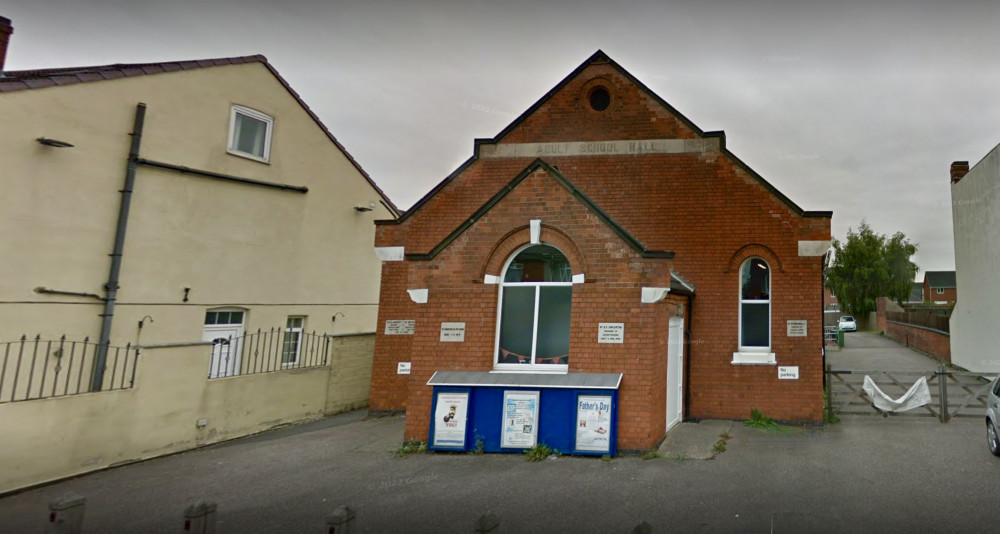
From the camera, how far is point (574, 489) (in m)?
7.05

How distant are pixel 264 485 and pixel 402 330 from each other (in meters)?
5.46

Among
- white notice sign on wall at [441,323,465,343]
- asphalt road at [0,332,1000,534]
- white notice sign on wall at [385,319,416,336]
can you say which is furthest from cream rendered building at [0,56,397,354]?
white notice sign on wall at [441,323,465,343]

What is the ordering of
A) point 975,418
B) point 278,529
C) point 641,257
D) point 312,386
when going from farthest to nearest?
point 312,386 → point 975,418 → point 641,257 → point 278,529

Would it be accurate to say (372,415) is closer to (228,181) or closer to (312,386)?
(312,386)

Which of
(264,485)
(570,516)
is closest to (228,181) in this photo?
(264,485)

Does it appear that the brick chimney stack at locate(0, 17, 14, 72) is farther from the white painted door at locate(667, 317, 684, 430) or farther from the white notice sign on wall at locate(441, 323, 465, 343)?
the white painted door at locate(667, 317, 684, 430)

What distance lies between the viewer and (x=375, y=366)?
1287 cm

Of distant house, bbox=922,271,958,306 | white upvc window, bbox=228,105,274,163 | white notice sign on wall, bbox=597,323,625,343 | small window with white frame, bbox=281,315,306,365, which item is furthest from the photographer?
distant house, bbox=922,271,958,306

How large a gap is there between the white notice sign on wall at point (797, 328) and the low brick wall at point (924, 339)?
16760 millimetres

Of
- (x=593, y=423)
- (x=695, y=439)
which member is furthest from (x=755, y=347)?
(x=593, y=423)

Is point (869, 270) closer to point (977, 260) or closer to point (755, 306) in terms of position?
point (977, 260)

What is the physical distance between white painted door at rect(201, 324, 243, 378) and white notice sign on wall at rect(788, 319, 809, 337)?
1290cm

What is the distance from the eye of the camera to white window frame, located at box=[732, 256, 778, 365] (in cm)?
1111

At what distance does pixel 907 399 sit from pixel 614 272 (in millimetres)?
7663
